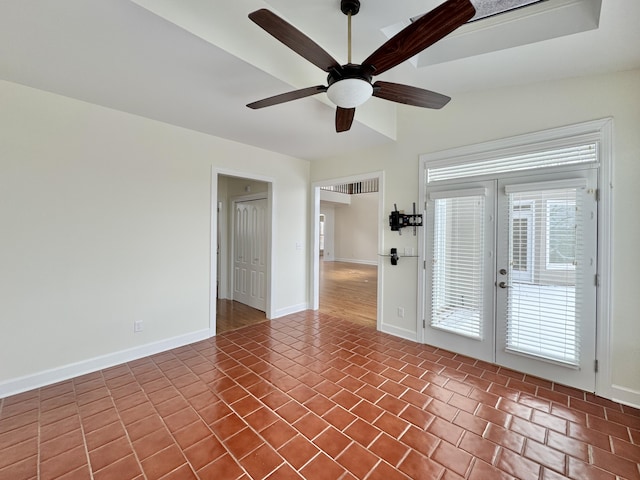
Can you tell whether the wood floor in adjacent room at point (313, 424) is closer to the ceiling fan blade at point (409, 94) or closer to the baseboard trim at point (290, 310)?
the baseboard trim at point (290, 310)

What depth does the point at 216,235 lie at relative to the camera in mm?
3873

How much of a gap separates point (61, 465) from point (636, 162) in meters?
4.83

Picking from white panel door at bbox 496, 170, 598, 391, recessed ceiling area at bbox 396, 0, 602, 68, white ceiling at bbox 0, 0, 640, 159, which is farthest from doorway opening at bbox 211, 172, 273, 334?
white panel door at bbox 496, 170, 598, 391

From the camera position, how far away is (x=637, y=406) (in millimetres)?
2359

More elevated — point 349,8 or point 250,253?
point 349,8

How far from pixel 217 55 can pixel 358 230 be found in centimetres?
1113

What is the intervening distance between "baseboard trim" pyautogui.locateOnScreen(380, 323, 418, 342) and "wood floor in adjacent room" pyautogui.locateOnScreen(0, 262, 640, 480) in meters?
0.57

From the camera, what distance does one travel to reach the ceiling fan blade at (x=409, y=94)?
77.3 inches

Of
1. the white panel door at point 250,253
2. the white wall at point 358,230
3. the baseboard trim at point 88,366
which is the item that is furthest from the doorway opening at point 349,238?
the baseboard trim at point 88,366

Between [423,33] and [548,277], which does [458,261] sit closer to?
[548,277]

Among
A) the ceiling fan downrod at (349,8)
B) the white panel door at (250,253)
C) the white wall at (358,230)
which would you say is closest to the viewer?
the ceiling fan downrod at (349,8)

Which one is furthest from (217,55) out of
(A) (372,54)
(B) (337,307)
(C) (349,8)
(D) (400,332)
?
(B) (337,307)

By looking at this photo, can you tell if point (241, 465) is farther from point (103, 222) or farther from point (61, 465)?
point (103, 222)

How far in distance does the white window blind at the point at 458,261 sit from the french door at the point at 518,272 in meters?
0.01
